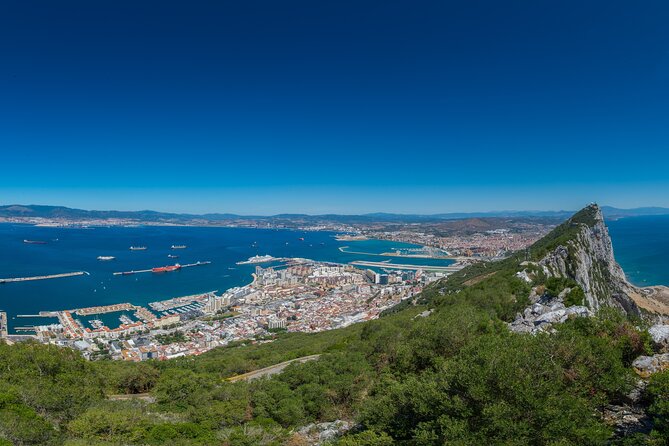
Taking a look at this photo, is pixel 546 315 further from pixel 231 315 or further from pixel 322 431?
pixel 231 315

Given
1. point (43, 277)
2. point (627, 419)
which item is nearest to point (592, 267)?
point (627, 419)

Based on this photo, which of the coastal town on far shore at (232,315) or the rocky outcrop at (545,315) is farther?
the coastal town on far shore at (232,315)

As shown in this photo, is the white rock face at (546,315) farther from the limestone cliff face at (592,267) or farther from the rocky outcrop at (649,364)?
the limestone cliff face at (592,267)

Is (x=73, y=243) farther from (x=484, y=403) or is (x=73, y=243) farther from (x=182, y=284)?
(x=484, y=403)

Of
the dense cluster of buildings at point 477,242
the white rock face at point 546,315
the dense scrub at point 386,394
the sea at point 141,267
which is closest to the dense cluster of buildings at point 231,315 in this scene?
the sea at point 141,267

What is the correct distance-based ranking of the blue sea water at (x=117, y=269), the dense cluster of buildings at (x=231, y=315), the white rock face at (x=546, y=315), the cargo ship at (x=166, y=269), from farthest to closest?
1. the cargo ship at (x=166, y=269)
2. the blue sea water at (x=117, y=269)
3. the dense cluster of buildings at (x=231, y=315)
4. the white rock face at (x=546, y=315)

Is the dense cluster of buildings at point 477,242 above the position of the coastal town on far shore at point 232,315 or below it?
above

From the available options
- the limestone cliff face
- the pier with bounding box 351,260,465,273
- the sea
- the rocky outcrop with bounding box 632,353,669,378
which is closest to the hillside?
the rocky outcrop with bounding box 632,353,669,378

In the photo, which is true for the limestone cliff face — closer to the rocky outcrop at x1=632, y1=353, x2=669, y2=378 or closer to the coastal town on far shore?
the rocky outcrop at x1=632, y1=353, x2=669, y2=378
